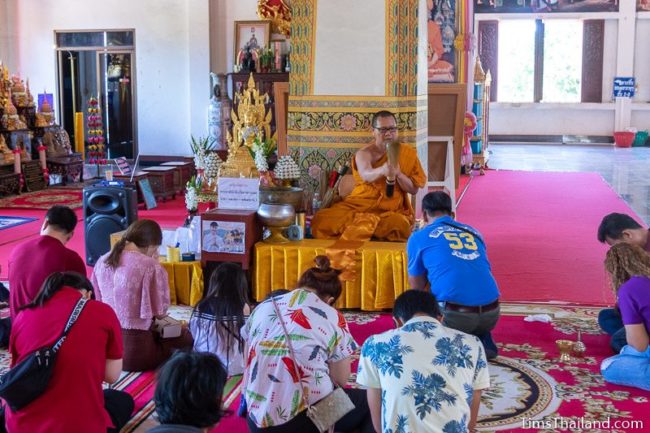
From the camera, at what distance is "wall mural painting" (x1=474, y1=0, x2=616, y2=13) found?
847 inches

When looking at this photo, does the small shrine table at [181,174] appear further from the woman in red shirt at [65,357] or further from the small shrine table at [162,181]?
the woman in red shirt at [65,357]

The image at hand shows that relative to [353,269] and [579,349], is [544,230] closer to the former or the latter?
[353,269]

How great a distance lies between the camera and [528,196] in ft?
38.6

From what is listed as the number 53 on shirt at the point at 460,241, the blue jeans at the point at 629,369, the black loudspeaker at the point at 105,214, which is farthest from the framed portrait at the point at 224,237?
the blue jeans at the point at 629,369

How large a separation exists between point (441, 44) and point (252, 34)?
3.04 m

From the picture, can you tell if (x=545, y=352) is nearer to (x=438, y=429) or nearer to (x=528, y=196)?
(x=438, y=429)

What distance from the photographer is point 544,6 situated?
2184 centimetres

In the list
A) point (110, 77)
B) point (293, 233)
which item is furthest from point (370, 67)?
point (110, 77)

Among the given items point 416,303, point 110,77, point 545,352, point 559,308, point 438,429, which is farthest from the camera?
point 110,77

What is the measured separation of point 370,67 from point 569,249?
7.93 ft

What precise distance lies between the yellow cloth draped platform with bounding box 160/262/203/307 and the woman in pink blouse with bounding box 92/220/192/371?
1.36 metres

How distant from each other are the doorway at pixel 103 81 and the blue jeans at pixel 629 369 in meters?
11.8

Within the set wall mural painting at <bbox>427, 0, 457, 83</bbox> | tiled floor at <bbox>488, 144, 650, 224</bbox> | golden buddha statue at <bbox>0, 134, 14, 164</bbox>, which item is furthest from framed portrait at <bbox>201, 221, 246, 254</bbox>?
wall mural painting at <bbox>427, 0, 457, 83</bbox>

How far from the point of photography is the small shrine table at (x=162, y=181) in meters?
11.1
